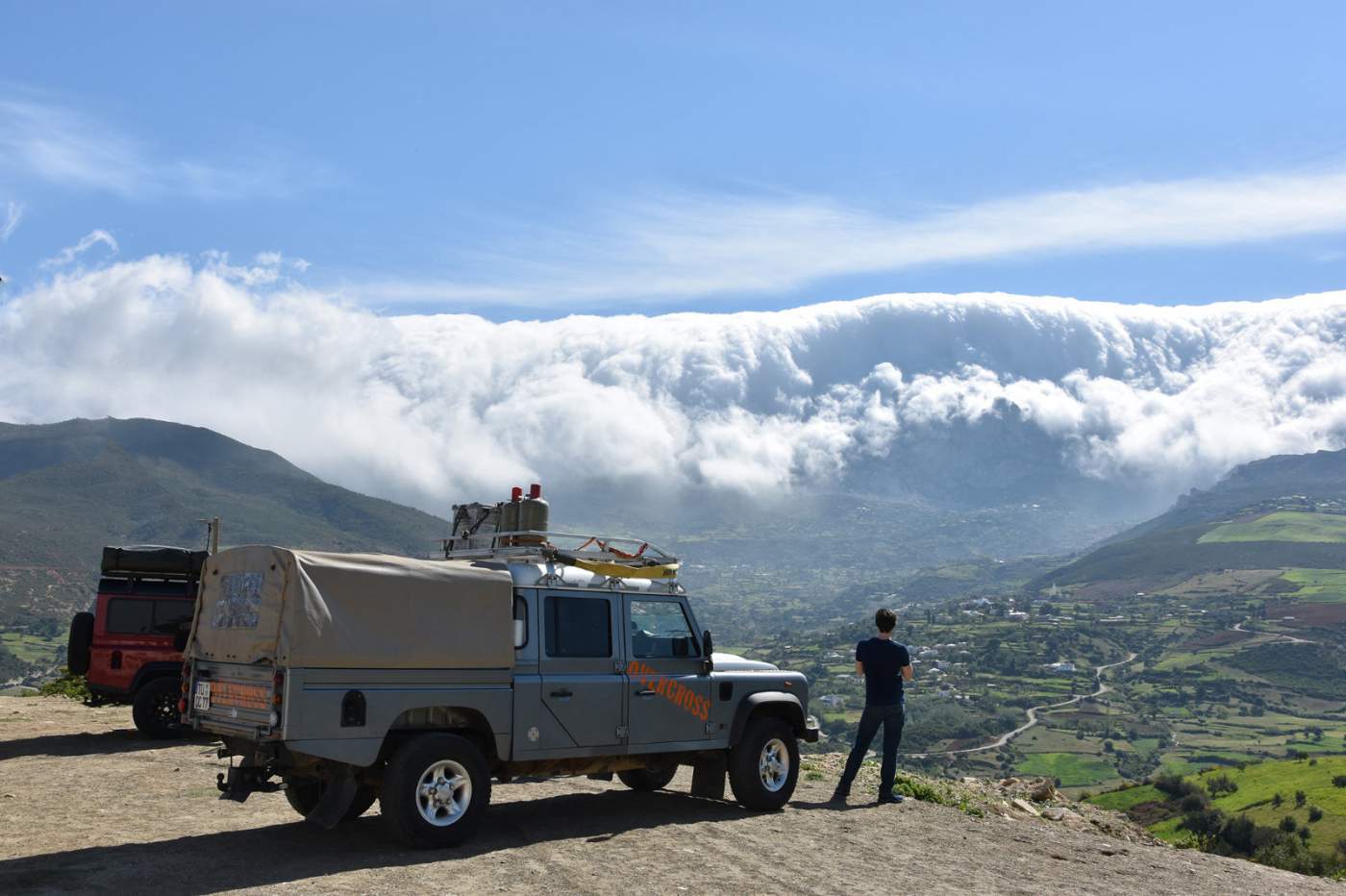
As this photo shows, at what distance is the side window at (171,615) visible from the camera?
802 inches

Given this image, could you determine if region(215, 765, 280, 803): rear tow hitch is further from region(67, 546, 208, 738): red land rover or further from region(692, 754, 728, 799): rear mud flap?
region(67, 546, 208, 738): red land rover

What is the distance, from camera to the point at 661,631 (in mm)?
14078

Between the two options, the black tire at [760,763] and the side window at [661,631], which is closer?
the side window at [661,631]

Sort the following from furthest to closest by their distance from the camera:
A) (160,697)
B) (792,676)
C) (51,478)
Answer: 1. (51,478)
2. (160,697)
3. (792,676)

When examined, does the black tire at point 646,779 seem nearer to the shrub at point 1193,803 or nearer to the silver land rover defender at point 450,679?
the silver land rover defender at point 450,679

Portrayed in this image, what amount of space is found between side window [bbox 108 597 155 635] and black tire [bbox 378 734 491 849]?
10.7m

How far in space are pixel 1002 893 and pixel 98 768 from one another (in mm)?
12194

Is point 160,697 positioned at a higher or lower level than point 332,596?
lower

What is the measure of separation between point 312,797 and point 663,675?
156 inches

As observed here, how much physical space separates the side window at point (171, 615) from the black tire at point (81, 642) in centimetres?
107

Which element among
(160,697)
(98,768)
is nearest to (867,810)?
(98,768)

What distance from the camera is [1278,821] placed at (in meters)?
39.8

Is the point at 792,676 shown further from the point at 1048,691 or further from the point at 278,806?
the point at 1048,691

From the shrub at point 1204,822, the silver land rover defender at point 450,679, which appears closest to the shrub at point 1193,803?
the shrub at point 1204,822
